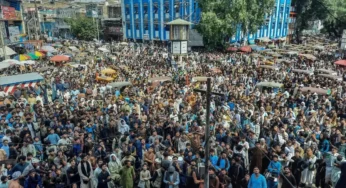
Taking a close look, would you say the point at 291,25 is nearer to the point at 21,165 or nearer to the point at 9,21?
the point at 9,21

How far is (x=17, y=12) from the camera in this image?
3541cm

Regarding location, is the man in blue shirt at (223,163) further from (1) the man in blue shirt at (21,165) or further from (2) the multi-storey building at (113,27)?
(2) the multi-storey building at (113,27)

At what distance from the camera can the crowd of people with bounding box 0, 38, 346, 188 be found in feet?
24.8

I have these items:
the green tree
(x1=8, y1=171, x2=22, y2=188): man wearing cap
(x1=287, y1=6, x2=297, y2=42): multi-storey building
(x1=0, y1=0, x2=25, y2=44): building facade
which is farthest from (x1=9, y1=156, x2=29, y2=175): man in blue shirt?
(x1=287, y1=6, x2=297, y2=42): multi-storey building

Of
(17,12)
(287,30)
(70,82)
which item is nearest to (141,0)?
(17,12)

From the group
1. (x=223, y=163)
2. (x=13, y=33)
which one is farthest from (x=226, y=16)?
(x=223, y=163)

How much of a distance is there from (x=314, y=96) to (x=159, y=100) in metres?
7.17

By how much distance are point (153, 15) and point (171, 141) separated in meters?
37.3

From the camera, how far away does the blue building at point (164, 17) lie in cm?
4031

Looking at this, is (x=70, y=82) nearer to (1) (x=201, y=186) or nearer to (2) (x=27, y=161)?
(2) (x=27, y=161)

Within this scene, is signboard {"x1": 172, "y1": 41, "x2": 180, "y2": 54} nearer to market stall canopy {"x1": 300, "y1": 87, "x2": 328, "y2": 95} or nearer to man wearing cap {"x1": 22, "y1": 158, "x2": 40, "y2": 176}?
market stall canopy {"x1": 300, "y1": 87, "x2": 328, "y2": 95}

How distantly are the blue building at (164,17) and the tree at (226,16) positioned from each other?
5478mm

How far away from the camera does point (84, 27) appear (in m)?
49.6

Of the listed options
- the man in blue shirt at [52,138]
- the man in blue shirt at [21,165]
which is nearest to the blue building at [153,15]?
the man in blue shirt at [52,138]
